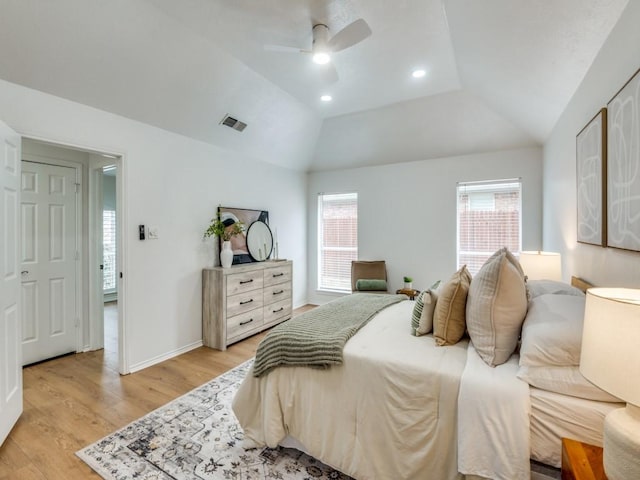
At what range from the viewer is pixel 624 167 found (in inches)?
59.3

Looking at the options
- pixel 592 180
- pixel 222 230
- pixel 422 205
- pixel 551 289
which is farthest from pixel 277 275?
pixel 592 180

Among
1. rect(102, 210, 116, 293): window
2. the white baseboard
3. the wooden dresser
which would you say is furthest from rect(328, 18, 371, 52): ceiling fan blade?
rect(102, 210, 116, 293): window

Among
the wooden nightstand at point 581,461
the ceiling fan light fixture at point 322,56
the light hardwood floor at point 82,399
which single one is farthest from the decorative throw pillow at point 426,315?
the light hardwood floor at point 82,399

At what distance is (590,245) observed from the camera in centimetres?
204

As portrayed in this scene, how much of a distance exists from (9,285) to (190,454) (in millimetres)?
1637

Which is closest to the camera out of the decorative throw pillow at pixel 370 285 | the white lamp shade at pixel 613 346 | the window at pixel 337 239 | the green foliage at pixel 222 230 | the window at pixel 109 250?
the white lamp shade at pixel 613 346

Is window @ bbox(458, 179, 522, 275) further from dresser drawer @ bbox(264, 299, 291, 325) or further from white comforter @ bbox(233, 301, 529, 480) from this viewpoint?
white comforter @ bbox(233, 301, 529, 480)

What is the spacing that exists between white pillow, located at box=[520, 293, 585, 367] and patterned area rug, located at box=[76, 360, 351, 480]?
1.22 meters

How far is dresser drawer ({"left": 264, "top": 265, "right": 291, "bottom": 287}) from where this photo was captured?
4.17m

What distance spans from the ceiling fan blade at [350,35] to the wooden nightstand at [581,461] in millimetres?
2411

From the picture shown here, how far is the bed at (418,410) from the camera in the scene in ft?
4.10

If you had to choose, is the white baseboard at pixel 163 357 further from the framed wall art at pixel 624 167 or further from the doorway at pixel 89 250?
the framed wall art at pixel 624 167

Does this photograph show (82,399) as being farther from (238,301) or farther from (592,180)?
(592,180)

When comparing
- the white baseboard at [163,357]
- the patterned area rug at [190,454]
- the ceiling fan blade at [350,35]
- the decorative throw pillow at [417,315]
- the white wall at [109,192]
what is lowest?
the patterned area rug at [190,454]
